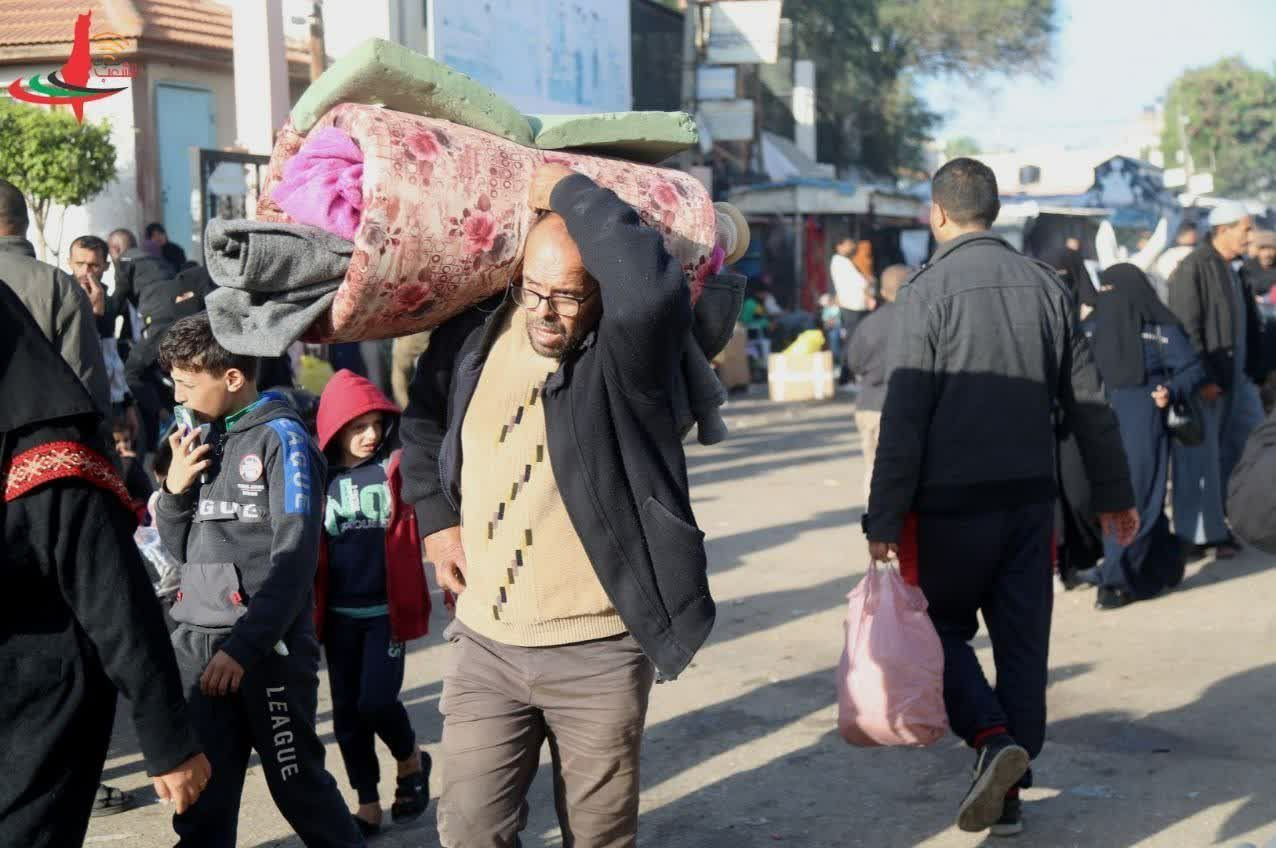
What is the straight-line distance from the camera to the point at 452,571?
3797 millimetres

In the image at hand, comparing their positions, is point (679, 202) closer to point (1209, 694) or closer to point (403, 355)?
point (1209, 694)

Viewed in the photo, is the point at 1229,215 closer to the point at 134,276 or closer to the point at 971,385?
the point at 971,385

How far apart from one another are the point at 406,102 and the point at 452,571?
1.14 metres

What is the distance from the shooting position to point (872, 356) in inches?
368

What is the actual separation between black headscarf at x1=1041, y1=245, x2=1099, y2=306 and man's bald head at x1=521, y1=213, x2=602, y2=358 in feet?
23.8

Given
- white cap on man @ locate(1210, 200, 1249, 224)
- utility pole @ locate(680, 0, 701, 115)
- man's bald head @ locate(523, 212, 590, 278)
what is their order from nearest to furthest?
man's bald head @ locate(523, 212, 590, 278)
white cap on man @ locate(1210, 200, 1249, 224)
utility pole @ locate(680, 0, 701, 115)

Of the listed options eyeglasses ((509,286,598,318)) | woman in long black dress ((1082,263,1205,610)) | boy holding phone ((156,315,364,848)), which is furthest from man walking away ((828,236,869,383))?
eyeglasses ((509,286,598,318))

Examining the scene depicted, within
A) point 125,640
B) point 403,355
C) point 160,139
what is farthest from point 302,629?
point 160,139

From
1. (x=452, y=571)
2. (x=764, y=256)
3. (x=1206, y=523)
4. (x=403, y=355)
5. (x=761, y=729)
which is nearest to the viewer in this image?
(x=452, y=571)

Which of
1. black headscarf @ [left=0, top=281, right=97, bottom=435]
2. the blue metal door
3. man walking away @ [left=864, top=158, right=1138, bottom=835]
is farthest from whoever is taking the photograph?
the blue metal door

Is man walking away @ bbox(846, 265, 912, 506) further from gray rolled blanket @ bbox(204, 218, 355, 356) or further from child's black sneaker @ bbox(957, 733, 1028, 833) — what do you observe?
gray rolled blanket @ bbox(204, 218, 355, 356)

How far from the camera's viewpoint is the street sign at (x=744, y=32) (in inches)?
1074

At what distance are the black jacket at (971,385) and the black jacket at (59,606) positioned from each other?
257 cm

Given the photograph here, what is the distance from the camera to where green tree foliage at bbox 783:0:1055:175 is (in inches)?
1442
